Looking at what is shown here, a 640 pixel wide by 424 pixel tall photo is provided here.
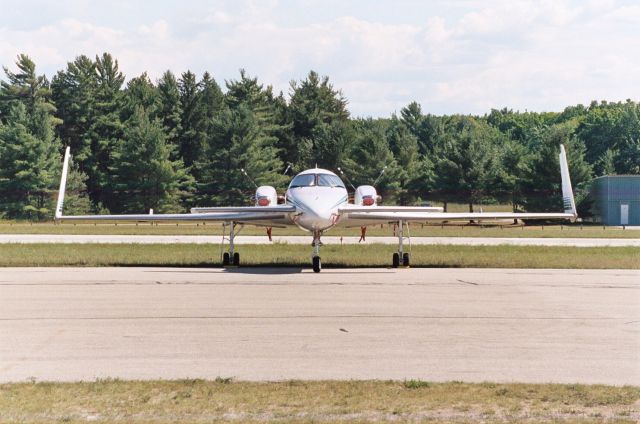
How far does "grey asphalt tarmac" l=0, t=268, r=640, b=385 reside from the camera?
11.4 metres

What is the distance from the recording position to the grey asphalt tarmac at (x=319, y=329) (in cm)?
1136

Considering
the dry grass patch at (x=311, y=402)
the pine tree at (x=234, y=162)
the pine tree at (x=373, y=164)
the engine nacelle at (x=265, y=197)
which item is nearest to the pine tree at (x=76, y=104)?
the pine tree at (x=234, y=162)

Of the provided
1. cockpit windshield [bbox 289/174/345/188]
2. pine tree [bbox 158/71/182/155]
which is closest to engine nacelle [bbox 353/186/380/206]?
cockpit windshield [bbox 289/174/345/188]

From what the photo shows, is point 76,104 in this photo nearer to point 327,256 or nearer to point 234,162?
point 234,162

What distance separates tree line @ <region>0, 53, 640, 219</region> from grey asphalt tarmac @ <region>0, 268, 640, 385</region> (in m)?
59.4

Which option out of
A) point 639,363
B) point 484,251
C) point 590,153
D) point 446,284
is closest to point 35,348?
point 639,363

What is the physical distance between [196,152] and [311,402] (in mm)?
96828

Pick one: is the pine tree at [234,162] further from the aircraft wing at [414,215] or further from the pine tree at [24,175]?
the aircraft wing at [414,215]

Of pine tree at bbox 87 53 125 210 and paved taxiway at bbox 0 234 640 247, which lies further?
pine tree at bbox 87 53 125 210

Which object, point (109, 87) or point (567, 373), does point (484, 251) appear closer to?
point (567, 373)

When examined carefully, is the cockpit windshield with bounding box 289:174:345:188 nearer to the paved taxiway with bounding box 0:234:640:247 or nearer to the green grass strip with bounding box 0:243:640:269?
the green grass strip with bounding box 0:243:640:269

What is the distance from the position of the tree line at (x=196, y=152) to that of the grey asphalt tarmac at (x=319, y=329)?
59.4 meters

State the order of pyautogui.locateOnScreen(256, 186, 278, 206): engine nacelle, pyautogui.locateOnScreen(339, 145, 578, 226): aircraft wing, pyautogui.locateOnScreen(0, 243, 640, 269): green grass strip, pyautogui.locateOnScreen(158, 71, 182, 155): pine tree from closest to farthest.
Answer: pyautogui.locateOnScreen(339, 145, 578, 226): aircraft wing < pyautogui.locateOnScreen(0, 243, 640, 269): green grass strip < pyautogui.locateOnScreen(256, 186, 278, 206): engine nacelle < pyautogui.locateOnScreen(158, 71, 182, 155): pine tree

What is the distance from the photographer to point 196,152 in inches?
4129
